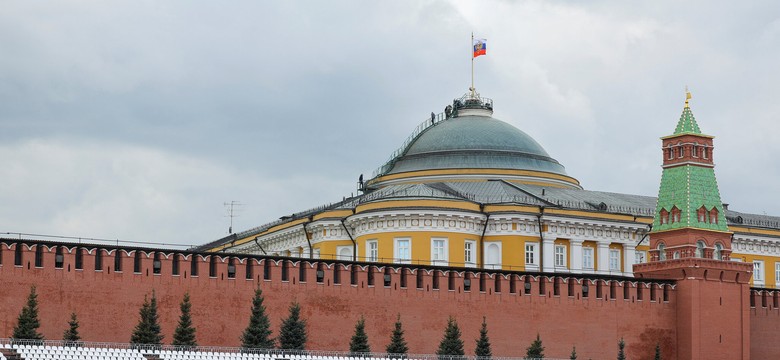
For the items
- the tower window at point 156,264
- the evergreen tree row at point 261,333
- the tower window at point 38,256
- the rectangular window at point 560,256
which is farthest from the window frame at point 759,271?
the tower window at point 38,256

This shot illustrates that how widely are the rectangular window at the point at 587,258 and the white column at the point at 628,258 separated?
194 centimetres

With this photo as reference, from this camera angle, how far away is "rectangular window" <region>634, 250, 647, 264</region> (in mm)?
83006

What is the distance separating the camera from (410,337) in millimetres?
66625

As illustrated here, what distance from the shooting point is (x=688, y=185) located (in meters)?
74.6

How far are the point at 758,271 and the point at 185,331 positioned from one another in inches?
1530

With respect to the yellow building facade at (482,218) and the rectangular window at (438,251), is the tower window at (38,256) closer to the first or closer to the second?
the yellow building facade at (482,218)

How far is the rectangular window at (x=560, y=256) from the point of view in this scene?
80375 mm

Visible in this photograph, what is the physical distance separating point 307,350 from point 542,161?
89.0 ft

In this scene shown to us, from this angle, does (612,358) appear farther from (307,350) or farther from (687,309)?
(307,350)

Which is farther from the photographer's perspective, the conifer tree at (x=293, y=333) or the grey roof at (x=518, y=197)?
the grey roof at (x=518, y=197)

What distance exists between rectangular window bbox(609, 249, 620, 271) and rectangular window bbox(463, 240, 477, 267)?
24.9 feet

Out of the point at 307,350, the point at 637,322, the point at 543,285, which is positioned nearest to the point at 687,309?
the point at 637,322

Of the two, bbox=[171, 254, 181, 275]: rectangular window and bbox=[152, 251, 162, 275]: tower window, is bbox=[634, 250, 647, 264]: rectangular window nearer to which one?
bbox=[171, 254, 181, 275]: rectangular window

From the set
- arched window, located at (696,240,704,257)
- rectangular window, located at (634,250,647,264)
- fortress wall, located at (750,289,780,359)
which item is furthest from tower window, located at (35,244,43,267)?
rectangular window, located at (634,250,647,264)
